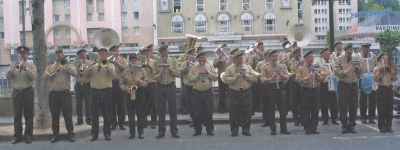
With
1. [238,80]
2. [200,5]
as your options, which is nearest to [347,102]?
[238,80]

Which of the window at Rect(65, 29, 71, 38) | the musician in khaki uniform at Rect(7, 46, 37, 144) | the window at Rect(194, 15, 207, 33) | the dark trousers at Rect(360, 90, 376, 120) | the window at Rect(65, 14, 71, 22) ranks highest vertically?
the window at Rect(65, 14, 71, 22)

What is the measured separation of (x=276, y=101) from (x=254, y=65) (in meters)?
2.60

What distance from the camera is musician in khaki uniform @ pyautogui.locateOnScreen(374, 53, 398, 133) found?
37.8 ft

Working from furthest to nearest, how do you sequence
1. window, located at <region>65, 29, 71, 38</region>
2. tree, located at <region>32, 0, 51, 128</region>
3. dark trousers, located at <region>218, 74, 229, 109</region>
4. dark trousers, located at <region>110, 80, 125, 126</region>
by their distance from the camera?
window, located at <region>65, 29, 71, 38</region> < dark trousers, located at <region>218, 74, 229, 109</region> < tree, located at <region>32, 0, 51, 128</region> < dark trousers, located at <region>110, 80, 125, 126</region>

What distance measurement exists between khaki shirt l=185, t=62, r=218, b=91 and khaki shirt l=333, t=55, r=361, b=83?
2772 mm

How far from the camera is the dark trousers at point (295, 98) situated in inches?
520

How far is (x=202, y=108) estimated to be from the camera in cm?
1180

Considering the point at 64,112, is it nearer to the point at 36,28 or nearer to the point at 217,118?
the point at 36,28

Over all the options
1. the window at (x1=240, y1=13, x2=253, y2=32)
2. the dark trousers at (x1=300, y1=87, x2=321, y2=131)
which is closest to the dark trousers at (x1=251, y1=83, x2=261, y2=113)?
the dark trousers at (x1=300, y1=87, x2=321, y2=131)

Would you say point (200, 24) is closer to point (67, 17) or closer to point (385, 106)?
point (67, 17)

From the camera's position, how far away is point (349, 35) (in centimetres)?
8375

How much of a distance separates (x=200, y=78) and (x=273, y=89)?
172 centimetres

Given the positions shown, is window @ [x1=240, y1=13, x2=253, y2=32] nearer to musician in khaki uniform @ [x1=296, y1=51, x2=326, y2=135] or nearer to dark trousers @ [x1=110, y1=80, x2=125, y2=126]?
dark trousers @ [x1=110, y1=80, x2=125, y2=126]

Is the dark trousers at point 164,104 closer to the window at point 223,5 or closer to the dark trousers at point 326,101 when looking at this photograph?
the dark trousers at point 326,101
